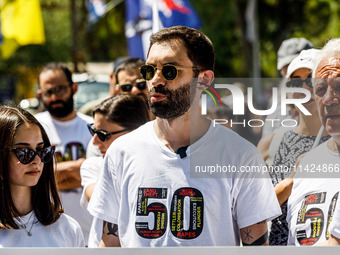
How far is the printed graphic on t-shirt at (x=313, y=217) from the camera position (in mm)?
2611

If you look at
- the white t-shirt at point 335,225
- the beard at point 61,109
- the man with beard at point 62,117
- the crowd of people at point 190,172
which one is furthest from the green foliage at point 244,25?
the white t-shirt at point 335,225

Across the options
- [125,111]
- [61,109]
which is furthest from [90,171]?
[61,109]

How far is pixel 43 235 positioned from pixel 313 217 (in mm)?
1223

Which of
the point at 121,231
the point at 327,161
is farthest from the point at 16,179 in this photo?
the point at 327,161

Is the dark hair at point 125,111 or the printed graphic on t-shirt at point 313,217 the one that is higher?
the dark hair at point 125,111

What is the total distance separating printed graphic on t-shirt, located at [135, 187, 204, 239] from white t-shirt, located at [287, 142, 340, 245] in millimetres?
444

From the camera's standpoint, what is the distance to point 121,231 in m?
2.79

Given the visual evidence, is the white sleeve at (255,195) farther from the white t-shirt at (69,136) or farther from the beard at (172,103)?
the white t-shirt at (69,136)

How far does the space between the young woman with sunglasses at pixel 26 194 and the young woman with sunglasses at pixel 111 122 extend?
647mm

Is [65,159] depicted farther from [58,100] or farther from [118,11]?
[118,11]

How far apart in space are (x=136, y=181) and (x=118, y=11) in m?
24.2

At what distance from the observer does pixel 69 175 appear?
14.0ft

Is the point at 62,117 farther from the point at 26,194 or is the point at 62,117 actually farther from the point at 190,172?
the point at 190,172

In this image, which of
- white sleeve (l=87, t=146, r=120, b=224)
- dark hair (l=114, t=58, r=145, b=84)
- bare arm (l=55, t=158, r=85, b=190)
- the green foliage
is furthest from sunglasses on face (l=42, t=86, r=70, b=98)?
the green foliage
